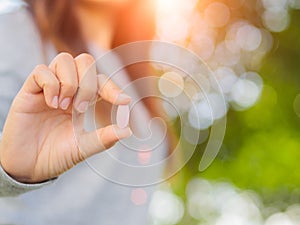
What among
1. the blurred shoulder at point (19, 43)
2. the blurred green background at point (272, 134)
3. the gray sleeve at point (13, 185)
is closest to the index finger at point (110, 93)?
the gray sleeve at point (13, 185)

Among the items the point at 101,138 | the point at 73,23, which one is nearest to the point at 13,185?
the point at 101,138

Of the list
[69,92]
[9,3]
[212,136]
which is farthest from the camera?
[9,3]

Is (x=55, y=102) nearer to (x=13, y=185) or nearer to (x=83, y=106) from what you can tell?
(x=83, y=106)

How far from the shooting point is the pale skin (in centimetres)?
64

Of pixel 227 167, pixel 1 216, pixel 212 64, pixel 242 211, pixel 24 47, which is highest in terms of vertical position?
pixel 24 47

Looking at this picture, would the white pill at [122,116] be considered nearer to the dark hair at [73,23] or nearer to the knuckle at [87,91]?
the knuckle at [87,91]

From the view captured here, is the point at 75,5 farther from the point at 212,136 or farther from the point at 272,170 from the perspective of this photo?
the point at 272,170

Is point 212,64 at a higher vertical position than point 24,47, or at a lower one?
lower

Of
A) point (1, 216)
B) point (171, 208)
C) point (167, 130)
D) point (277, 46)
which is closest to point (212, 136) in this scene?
point (167, 130)

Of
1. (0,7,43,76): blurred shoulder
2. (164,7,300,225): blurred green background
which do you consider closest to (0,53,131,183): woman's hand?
(0,7,43,76): blurred shoulder

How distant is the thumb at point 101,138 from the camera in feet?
2.07

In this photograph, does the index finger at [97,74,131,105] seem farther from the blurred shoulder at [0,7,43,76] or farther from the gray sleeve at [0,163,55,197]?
the blurred shoulder at [0,7,43,76]

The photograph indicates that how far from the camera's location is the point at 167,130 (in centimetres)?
94

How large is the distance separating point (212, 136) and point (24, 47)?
0.26 meters
